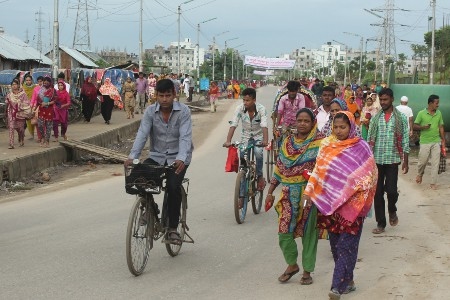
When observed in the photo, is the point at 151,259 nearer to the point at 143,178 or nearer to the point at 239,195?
the point at 143,178

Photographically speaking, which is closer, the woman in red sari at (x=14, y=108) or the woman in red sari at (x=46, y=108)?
the woman in red sari at (x=14, y=108)

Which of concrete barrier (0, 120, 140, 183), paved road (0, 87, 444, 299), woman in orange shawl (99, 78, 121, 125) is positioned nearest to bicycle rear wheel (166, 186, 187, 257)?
paved road (0, 87, 444, 299)

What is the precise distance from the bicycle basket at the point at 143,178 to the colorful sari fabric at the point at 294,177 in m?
1.07

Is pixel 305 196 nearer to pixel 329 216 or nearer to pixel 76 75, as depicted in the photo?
pixel 329 216

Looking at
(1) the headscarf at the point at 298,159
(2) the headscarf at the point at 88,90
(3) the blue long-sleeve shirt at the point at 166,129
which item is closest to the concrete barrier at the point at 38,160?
(2) the headscarf at the point at 88,90

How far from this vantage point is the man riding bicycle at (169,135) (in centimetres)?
702

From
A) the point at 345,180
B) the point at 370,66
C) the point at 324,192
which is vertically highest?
the point at 370,66

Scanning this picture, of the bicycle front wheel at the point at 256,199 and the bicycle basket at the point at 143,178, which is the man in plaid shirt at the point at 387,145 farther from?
the bicycle basket at the point at 143,178

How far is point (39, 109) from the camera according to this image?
1706 centimetres

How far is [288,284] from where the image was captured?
654 centimetres

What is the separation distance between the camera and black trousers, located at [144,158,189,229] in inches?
273

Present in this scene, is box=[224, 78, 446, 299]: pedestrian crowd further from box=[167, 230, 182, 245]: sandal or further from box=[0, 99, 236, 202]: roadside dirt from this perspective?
box=[0, 99, 236, 202]: roadside dirt

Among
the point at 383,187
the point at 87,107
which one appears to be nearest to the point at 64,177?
the point at 383,187

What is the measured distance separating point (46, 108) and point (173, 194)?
35.3 ft
